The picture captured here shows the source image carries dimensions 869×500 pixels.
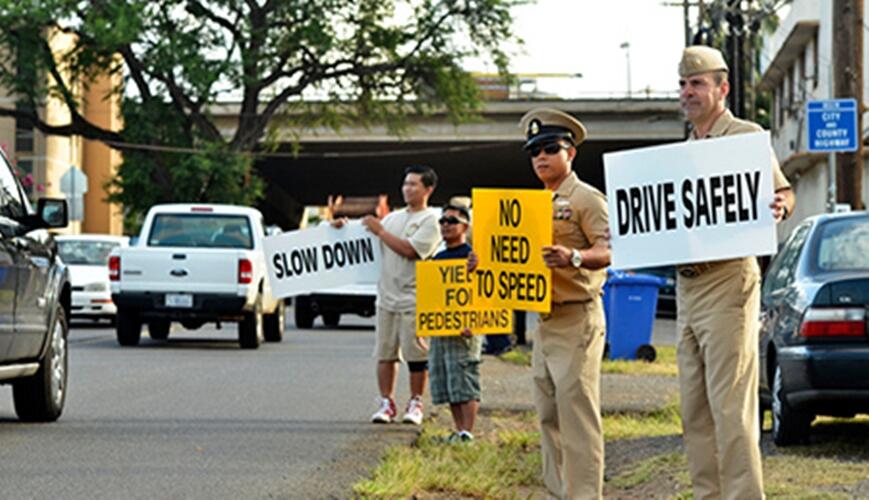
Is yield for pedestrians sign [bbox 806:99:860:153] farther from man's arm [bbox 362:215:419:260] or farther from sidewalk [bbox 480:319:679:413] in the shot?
man's arm [bbox 362:215:419:260]

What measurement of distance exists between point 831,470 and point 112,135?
4655 cm

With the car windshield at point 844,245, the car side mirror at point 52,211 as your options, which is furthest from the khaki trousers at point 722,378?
the car side mirror at point 52,211

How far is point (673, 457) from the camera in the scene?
35.9 feet

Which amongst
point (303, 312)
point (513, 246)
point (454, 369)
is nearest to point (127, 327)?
point (303, 312)

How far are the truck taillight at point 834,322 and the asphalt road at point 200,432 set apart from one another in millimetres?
2725

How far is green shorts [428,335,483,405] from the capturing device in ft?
39.9

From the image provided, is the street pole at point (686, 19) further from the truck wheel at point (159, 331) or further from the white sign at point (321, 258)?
the white sign at point (321, 258)

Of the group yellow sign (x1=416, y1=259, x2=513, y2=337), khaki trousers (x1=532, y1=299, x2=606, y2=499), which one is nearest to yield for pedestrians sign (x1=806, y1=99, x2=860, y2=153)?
yellow sign (x1=416, y1=259, x2=513, y2=337)

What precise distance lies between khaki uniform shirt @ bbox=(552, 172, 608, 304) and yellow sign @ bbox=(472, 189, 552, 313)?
0.07 meters

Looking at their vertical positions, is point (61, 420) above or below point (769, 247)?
below

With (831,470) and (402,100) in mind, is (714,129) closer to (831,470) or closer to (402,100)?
(831,470)

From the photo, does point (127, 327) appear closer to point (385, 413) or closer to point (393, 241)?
point (385, 413)

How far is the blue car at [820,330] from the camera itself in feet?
35.6

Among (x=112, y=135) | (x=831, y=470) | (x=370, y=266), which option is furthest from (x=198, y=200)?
(x=831, y=470)
